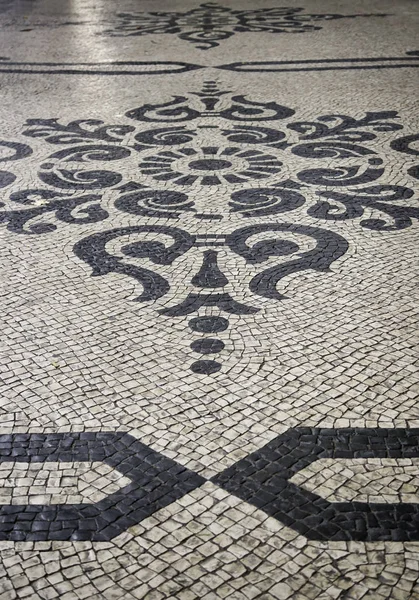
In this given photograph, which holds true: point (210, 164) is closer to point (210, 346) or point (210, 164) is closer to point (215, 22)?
point (210, 346)

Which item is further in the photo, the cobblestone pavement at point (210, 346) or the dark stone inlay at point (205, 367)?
the dark stone inlay at point (205, 367)

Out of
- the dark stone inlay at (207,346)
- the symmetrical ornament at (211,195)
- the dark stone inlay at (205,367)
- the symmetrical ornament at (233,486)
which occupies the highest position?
the symmetrical ornament at (211,195)

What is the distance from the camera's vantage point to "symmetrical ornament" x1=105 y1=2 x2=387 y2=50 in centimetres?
636

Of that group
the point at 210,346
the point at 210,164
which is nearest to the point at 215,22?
the point at 210,164

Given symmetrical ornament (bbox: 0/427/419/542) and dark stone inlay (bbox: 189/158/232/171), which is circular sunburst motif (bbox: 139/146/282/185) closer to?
dark stone inlay (bbox: 189/158/232/171)

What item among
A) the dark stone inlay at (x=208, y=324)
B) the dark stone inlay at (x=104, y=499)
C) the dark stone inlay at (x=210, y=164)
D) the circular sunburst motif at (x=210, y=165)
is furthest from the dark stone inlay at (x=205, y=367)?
the dark stone inlay at (x=210, y=164)

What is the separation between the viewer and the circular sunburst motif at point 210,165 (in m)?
3.32

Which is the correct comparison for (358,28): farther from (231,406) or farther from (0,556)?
(0,556)

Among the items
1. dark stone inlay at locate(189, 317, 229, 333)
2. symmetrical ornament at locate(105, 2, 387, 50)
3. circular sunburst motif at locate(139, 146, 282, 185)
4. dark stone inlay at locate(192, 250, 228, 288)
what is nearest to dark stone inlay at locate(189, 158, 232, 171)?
circular sunburst motif at locate(139, 146, 282, 185)

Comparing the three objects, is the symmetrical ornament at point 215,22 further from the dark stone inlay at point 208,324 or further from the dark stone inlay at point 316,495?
the dark stone inlay at point 316,495

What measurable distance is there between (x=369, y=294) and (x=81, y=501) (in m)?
1.14

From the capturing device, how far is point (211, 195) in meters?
3.13

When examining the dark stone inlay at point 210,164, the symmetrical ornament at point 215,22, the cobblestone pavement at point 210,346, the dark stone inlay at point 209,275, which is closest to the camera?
the cobblestone pavement at point 210,346

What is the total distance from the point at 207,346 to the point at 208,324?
0.39 ft
